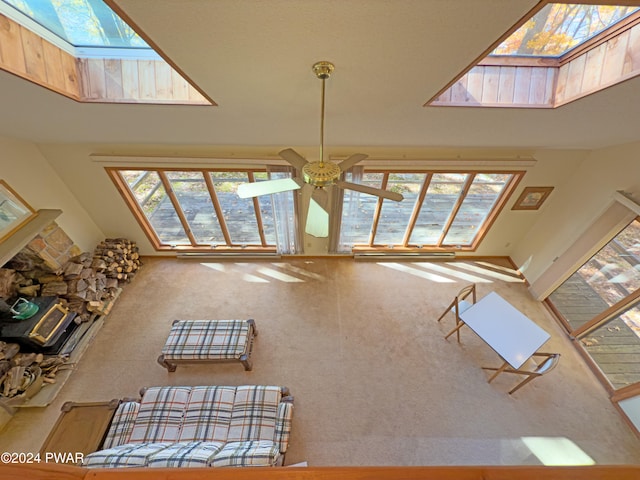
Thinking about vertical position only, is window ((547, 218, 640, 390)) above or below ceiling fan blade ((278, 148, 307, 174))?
below

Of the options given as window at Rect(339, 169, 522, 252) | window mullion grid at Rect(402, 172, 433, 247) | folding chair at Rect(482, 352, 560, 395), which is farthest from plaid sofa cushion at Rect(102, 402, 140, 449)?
window mullion grid at Rect(402, 172, 433, 247)

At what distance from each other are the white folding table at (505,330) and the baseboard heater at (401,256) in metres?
1.33

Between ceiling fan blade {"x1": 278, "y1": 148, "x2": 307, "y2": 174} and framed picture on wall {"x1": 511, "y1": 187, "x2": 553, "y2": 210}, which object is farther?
framed picture on wall {"x1": 511, "y1": 187, "x2": 553, "y2": 210}

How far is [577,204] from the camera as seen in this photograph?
3.97 m

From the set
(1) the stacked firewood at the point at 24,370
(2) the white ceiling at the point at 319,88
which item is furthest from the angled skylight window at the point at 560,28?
(1) the stacked firewood at the point at 24,370

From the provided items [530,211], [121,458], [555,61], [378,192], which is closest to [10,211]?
[121,458]

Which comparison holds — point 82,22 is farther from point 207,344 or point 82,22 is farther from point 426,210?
point 426,210

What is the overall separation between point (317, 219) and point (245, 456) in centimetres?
172

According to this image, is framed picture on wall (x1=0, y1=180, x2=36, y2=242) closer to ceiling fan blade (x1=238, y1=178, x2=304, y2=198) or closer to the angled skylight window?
ceiling fan blade (x1=238, y1=178, x2=304, y2=198)

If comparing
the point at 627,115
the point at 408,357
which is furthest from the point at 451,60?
the point at 408,357

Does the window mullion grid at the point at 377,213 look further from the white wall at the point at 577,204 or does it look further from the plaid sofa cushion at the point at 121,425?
the plaid sofa cushion at the point at 121,425

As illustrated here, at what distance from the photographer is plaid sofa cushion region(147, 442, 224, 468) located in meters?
2.06

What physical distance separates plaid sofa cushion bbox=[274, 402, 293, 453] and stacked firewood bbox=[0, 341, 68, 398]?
251 cm

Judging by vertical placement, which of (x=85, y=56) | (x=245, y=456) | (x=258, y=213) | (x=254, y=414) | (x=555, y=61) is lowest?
(x=254, y=414)
